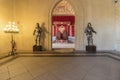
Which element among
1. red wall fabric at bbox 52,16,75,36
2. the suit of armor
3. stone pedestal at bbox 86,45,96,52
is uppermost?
red wall fabric at bbox 52,16,75,36

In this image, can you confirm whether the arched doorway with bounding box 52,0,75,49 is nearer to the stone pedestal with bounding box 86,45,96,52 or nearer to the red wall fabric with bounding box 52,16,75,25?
the red wall fabric with bounding box 52,16,75,25

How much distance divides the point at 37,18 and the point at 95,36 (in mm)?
3209

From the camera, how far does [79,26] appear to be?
40.1ft

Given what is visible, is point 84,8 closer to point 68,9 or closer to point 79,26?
point 79,26

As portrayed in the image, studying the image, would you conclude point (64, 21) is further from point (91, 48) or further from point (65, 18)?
point (91, 48)

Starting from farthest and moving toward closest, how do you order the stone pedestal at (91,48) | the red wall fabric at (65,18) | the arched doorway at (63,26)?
the red wall fabric at (65,18)
the arched doorway at (63,26)
the stone pedestal at (91,48)

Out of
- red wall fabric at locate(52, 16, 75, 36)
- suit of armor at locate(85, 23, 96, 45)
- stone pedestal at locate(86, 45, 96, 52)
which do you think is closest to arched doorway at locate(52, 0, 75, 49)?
red wall fabric at locate(52, 16, 75, 36)

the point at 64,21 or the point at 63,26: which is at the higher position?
the point at 64,21

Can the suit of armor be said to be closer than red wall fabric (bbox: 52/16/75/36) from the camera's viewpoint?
Yes

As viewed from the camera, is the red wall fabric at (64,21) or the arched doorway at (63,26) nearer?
the arched doorway at (63,26)

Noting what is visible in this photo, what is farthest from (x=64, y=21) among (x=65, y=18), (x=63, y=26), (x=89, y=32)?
(x=89, y=32)

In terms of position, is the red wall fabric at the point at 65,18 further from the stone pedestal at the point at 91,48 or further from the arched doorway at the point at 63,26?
the stone pedestal at the point at 91,48

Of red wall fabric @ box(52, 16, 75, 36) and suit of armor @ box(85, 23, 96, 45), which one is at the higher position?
red wall fabric @ box(52, 16, 75, 36)

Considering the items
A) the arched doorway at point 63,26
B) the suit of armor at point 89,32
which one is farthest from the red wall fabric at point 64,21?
the suit of armor at point 89,32
